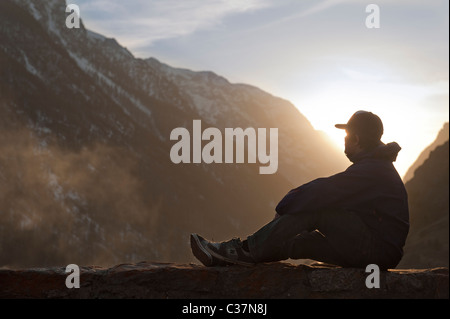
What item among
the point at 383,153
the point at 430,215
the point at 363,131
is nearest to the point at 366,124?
the point at 363,131

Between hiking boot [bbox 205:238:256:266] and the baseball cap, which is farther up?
the baseball cap

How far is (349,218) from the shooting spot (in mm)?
4789

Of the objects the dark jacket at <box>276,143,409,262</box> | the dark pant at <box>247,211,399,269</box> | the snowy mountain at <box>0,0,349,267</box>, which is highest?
the snowy mountain at <box>0,0,349,267</box>

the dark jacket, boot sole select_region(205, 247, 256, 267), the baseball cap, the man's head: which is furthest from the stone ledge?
the baseball cap

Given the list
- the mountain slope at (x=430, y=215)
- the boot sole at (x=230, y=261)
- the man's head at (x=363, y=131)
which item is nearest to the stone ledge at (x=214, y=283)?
the boot sole at (x=230, y=261)

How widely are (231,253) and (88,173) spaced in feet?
402

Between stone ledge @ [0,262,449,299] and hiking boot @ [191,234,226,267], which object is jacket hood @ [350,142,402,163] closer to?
stone ledge @ [0,262,449,299]

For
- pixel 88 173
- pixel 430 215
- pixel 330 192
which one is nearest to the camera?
pixel 330 192

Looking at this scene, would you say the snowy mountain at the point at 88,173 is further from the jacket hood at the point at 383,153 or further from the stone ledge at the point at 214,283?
the jacket hood at the point at 383,153

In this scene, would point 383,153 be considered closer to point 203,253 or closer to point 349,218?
point 349,218

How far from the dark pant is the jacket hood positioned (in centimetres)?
63

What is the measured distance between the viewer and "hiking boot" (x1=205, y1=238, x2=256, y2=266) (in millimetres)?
5000

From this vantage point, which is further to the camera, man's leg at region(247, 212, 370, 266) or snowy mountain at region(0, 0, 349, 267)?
snowy mountain at region(0, 0, 349, 267)
